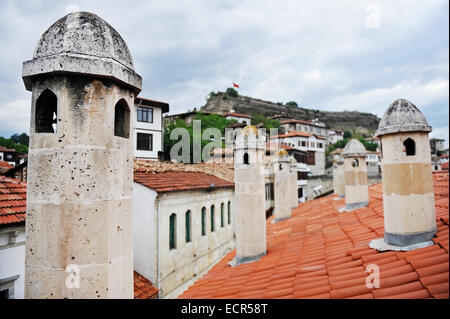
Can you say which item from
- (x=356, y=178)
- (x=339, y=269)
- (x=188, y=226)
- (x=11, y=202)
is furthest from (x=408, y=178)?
(x=188, y=226)

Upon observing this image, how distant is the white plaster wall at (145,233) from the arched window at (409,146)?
8570 mm

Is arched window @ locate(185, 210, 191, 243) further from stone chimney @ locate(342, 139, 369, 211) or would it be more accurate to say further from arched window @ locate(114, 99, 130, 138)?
arched window @ locate(114, 99, 130, 138)

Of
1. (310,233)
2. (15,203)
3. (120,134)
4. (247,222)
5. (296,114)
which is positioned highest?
(296,114)

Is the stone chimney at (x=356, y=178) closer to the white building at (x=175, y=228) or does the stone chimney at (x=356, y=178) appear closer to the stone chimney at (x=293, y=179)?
the stone chimney at (x=293, y=179)

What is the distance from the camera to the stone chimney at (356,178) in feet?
34.8

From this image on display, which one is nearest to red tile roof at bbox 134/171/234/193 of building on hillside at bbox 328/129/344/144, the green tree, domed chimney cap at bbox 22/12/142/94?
domed chimney cap at bbox 22/12/142/94

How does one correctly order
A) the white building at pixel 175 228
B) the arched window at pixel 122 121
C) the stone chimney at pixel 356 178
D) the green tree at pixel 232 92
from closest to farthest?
the arched window at pixel 122 121 → the stone chimney at pixel 356 178 → the white building at pixel 175 228 → the green tree at pixel 232 92

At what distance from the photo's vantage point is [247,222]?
7.55m

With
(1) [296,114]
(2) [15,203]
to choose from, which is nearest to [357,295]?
(2) [15,203]

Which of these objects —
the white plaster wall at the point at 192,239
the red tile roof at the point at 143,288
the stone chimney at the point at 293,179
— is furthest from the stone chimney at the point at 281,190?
the red tile roof at the point at 143,288

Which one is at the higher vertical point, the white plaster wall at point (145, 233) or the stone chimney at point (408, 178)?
the stone chimney at point (408, 178)

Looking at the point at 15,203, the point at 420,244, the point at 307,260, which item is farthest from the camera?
the point at 15,203

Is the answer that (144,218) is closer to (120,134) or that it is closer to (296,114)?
(120,134)
